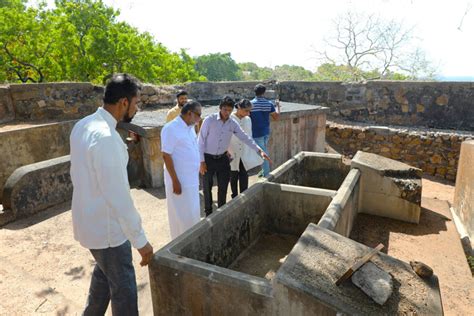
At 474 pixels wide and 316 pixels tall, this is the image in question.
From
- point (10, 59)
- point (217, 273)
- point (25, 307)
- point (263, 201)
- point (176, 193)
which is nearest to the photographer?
point (217, 273)

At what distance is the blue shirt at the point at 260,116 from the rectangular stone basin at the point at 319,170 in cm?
68

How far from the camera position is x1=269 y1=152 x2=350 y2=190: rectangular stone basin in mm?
4969

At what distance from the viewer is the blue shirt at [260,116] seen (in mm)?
5047

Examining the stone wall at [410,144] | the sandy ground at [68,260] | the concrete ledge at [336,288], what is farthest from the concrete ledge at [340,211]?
the stone wall at [410,144]

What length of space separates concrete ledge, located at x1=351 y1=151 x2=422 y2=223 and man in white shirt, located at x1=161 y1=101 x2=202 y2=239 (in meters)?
2.51

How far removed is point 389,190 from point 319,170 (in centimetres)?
107

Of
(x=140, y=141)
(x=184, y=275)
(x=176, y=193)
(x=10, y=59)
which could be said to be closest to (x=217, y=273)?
(x=184, y=275)

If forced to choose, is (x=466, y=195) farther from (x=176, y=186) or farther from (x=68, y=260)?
(x=68, y=260)

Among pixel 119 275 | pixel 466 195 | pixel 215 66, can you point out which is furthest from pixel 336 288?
pixel 215 66

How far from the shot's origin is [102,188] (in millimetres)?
1834

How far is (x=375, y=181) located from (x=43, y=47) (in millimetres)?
14036

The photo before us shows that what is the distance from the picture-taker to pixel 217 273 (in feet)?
6.77

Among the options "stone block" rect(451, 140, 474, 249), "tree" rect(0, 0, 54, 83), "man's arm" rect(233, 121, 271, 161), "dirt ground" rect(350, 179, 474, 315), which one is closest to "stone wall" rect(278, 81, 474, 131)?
"stone block" rect(451, 140, 474, 249)

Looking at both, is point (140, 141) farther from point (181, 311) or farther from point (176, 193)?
point (181, 311)
